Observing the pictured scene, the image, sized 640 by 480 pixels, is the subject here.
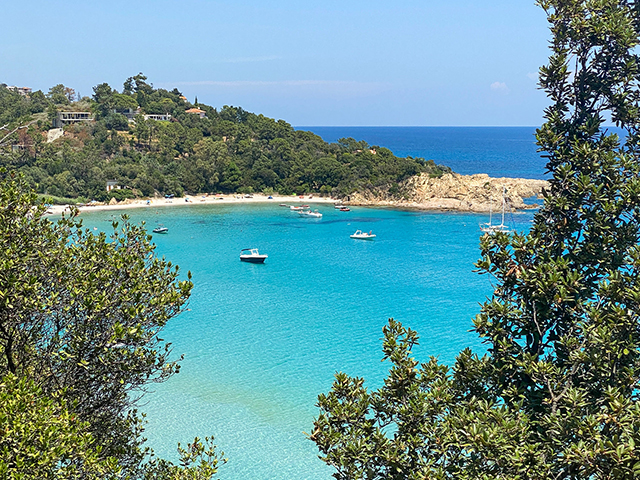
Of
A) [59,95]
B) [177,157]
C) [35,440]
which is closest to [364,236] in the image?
[177,157]

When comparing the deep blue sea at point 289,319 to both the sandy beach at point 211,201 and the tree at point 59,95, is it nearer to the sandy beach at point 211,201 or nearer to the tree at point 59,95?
the sandy beach at point 211,201

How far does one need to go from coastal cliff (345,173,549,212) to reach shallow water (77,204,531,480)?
990cm

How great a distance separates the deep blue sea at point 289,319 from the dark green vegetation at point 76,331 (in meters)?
8.29

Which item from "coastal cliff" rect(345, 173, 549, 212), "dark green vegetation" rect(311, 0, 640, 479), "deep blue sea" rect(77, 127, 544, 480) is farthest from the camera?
"coastal cliff" rect(345, 173, 549, 212)

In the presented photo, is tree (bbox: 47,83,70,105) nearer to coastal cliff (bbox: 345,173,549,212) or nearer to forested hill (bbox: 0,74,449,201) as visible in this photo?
forested hill (bbox: 0,74,449,201)

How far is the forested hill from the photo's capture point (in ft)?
226

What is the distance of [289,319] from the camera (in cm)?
2748

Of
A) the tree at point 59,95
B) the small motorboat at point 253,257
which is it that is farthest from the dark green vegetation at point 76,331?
the tree at point 59,95

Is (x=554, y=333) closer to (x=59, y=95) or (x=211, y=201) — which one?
(x=211, y=201)

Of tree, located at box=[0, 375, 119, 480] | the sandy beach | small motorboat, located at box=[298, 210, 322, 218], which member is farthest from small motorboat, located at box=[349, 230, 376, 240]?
tree, located at box=[0, 375, 119, 480]

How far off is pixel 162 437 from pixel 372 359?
8.64 m

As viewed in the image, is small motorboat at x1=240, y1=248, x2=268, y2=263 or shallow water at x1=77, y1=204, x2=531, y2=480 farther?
small motorboat at x1=240, y1=248, x2=268, y2=263

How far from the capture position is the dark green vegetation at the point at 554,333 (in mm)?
5617

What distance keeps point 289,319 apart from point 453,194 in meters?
44.7
